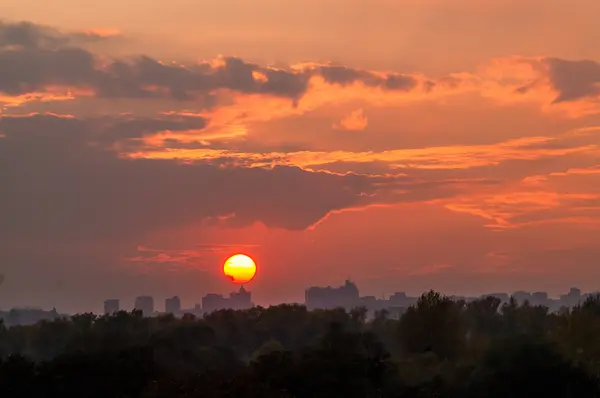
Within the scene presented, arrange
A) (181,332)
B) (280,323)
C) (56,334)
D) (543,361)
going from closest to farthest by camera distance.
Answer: (543,361) < (181,332) < (56,334) < (280,323)

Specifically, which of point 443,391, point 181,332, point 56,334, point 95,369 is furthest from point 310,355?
point 56,334

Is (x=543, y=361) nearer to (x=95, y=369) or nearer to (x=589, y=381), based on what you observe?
(x=589, y=381)

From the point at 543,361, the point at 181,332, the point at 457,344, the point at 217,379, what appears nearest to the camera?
the point at 217,379

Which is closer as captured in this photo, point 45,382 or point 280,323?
point 45,382

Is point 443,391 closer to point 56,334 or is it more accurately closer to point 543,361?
point 543,361

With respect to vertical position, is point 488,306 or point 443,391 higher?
point 488,306

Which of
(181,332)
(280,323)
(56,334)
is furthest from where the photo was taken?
(280,323)

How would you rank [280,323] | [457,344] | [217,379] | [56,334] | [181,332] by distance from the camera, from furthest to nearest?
[280,323] → [56,334] → [181,332] → [457,344] → [217,379]

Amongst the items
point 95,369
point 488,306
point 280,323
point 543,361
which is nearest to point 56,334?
point 280,323

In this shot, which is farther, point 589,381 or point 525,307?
point 525,307
